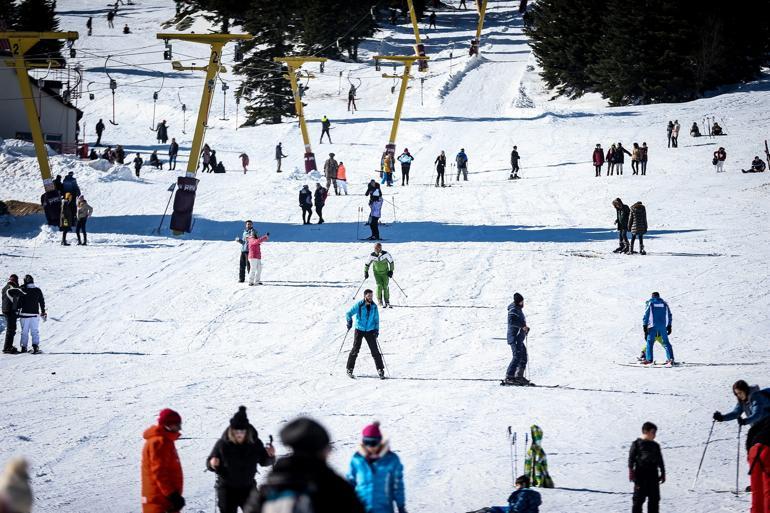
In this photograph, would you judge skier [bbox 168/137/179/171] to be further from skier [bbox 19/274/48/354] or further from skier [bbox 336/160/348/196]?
skier [bbox 19/274/48/354]

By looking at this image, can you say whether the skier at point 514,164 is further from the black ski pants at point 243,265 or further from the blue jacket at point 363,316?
the blue jacket at point 363,316

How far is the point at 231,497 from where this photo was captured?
781cm

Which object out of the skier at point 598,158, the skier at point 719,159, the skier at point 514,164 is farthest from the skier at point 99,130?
the skier at point 719,159

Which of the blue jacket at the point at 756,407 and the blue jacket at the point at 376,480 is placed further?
the blue jacket at the point at 756,407

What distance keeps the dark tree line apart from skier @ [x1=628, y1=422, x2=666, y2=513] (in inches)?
2159

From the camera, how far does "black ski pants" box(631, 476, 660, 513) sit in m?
9.30

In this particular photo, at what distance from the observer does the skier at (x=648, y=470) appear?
30.5ft

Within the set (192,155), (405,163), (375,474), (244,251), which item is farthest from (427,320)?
(405,163)

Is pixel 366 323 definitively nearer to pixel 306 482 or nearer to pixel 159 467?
pixel 159 467

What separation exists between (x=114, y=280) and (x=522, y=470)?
15.6m

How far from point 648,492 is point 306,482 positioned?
20.3 ft

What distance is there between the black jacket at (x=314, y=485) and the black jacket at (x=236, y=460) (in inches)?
148

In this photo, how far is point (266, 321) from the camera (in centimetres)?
2034

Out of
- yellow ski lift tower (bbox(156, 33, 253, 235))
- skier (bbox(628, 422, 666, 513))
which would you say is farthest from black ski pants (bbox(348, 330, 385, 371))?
yellow ski lift tower (bbox(156, 33, 253, 235))
